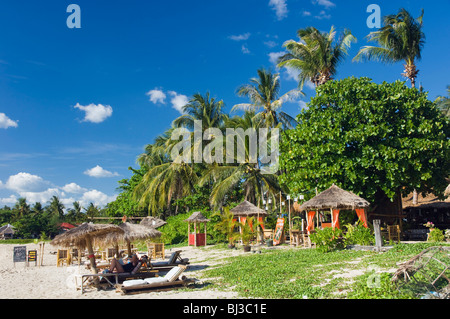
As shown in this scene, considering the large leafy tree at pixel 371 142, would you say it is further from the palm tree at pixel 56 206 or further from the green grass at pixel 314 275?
the palm tree at pixel 56 206

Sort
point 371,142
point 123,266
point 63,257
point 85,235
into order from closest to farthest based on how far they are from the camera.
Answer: point 123,266 → point 85,235 → point 63,257 → point 371,142

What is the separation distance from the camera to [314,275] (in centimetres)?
895

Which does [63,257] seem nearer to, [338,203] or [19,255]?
[19,255]

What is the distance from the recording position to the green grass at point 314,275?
275 inches

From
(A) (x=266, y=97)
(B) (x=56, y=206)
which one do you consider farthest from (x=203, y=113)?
(B) (x=56, y=206)

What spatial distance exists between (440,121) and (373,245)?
854cm

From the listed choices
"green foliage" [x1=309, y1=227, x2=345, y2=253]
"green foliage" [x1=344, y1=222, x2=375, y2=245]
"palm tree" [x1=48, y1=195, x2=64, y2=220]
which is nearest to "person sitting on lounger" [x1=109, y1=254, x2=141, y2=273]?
"green foliage" [x1=309, y1=227, x2=345, y2=253]

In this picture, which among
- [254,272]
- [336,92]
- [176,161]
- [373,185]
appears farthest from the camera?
[176,161]

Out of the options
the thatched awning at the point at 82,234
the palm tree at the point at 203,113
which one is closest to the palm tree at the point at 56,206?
the palm tree at the point at 203,113

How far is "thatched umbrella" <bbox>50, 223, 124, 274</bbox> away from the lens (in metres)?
10.4

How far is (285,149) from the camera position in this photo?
19953mm

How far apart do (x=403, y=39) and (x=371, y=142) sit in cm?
913
